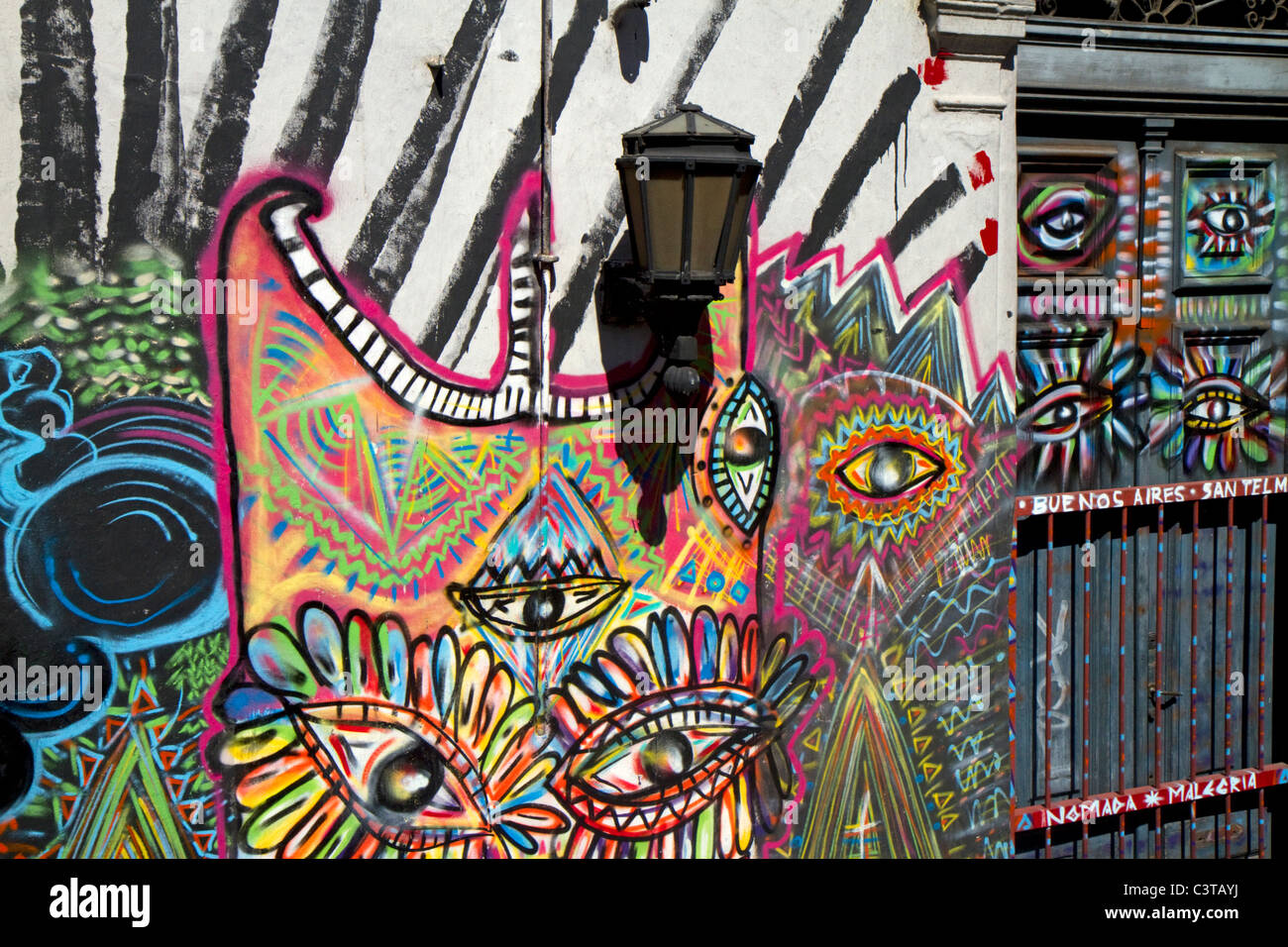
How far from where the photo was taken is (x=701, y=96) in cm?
434

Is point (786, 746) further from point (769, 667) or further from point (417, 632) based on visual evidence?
point (417, 632)

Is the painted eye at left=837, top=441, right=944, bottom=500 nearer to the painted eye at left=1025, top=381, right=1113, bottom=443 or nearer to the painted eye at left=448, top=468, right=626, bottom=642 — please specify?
the painted eye at left=1025, top=381, right=1113, bottom=443

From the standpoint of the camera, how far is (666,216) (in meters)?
3.90

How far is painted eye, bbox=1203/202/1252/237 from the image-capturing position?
532 centimetres

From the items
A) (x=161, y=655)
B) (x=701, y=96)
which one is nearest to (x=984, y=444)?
(x=701, y=96)

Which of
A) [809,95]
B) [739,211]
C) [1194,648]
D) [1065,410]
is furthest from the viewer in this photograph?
[1194,648]

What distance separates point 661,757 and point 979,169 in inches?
100

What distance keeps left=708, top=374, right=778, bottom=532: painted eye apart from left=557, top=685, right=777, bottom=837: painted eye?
2.29ft

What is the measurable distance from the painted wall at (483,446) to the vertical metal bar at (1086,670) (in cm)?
51

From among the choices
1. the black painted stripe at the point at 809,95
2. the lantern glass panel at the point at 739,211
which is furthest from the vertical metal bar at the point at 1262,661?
the lantern glass panel at the point at 739,211

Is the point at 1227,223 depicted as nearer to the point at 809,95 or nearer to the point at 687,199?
the point at 809,95

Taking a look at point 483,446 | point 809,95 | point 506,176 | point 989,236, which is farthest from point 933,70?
point 483,446

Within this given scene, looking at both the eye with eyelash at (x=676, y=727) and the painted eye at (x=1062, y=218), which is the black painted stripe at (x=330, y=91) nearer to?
the eye with eyelash at (x=676, y=727)

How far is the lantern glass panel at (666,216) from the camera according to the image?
3867mm
